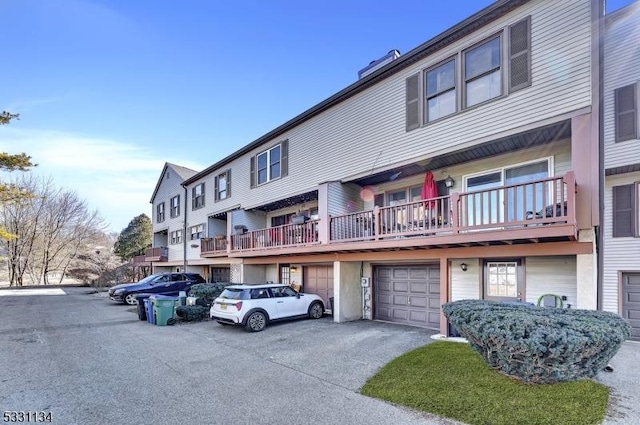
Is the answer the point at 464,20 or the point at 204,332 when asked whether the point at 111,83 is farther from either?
the point at 464,20

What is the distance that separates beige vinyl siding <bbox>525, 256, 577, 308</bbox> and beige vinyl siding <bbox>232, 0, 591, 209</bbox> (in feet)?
11.1

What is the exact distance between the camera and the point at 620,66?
31.0ft

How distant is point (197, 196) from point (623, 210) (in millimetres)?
21845

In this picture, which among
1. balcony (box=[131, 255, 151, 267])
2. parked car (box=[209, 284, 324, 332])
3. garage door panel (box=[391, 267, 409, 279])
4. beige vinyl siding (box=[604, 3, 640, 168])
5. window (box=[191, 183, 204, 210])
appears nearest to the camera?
beige vinyl siding (box=[604, 3, 640, 168])

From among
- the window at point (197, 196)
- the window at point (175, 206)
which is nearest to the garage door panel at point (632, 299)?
the window at point (197, 196)

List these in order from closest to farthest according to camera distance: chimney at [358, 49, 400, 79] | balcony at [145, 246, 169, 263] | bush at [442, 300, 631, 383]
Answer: bush at [442, 300, 631, 383] → chimney at [358, 49, 400, 79] → balcony at [145, 246, 169, 263]

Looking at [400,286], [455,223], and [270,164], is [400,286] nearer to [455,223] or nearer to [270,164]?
[455,223]

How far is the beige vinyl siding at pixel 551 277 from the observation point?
8.36 metres

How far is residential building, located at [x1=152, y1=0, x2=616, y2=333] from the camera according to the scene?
7336 millimetres

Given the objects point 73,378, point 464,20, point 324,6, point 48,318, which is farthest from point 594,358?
point 48,318

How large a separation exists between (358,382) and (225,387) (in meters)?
2.31

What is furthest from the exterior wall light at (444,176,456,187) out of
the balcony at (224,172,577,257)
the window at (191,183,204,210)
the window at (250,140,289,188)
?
the window at (191,183,204,210)

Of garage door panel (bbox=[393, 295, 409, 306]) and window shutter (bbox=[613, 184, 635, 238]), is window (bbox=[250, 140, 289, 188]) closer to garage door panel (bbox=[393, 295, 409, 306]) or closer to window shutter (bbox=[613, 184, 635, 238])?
garage door panel (bbox=[393, 295, 409, 306])

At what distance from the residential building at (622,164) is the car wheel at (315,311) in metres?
8.47
